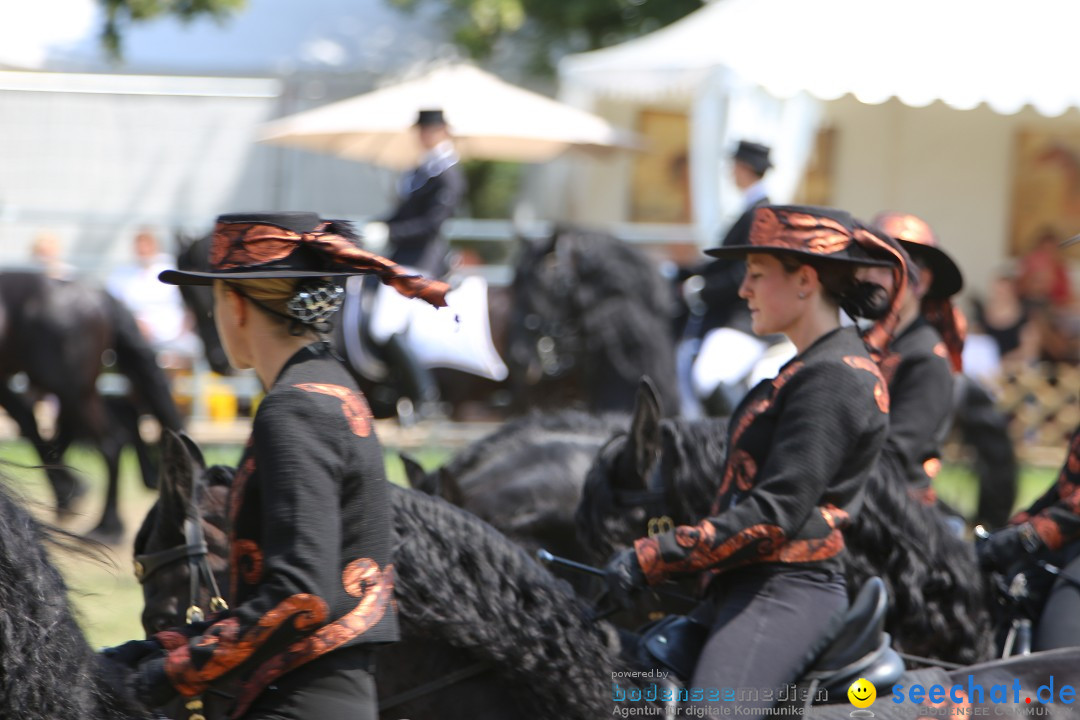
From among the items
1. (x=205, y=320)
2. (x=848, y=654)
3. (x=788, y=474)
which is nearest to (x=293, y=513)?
(x=788, y=474)

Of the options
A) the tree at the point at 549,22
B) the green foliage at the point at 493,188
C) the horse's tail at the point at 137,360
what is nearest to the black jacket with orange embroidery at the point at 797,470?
the horse's tail at the point at 137,360

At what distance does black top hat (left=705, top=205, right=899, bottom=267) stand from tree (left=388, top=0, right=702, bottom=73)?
13855mm

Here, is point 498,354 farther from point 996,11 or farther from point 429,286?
point 429,286

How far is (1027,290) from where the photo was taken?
521 inches

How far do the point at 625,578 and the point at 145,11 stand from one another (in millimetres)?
14148

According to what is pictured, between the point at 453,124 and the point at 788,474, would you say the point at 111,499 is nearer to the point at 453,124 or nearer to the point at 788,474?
the point at 453,124

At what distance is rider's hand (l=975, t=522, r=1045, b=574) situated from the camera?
3.88m

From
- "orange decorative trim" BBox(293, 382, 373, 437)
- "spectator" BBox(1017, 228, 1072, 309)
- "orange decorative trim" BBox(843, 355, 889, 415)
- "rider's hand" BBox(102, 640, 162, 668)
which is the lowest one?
"spectator" BBox(1017, 228, 1072, 309)

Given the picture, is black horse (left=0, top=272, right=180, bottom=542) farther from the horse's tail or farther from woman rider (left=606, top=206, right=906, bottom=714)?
woman rider (left=606, top=206, right=906, bottom=714)

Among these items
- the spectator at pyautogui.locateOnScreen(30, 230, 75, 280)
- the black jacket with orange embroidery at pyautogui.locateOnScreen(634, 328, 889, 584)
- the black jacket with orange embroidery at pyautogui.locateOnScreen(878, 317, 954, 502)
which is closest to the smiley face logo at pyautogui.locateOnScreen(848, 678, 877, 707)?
the black jacket with orange embroidery at pyautogui.locateOnScreen(634, 328, 889, 584)

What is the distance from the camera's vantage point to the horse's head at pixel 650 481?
3861 millimetres

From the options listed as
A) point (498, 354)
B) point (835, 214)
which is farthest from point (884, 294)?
point (498, 354)

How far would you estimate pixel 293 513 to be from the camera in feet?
7.34

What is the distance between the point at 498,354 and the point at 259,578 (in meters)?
7.42
